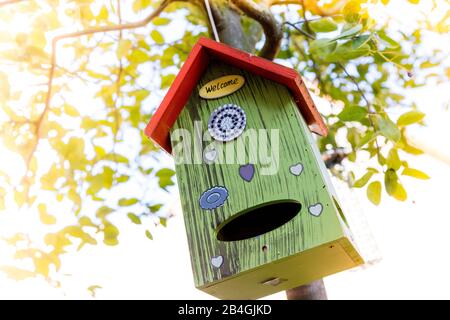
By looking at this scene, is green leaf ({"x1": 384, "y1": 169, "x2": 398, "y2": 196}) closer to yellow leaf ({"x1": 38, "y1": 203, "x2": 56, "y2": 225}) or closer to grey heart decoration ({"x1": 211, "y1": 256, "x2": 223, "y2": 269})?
grey heart decoration ({"x1": 211, "y1": 256, "x2": 223, "y2": 269})

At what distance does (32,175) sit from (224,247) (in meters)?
1.07

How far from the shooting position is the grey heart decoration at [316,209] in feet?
3.42

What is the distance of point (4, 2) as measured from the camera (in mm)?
1555

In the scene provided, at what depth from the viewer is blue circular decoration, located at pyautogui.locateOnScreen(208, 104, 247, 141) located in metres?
1.22

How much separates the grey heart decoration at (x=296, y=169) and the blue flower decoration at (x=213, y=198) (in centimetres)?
18

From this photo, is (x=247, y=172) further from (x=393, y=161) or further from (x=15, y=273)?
(x=15, y=273)

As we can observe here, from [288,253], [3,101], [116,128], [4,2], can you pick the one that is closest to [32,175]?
[3,101]

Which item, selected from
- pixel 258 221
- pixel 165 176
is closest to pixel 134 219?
pixel 165 176

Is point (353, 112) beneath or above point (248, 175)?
above

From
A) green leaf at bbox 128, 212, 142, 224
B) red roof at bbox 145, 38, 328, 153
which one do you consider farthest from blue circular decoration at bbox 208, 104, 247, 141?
green leaf at bbox 128, 212, 142, 224

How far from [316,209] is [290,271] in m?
0.18

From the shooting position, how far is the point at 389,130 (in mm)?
1110

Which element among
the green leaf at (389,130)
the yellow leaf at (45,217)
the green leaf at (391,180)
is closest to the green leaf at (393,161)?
the green leaf at (391,180)

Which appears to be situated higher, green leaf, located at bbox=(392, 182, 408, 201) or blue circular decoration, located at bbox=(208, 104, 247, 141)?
blue circular decoration, located at bbox=(208, 104, 247, 141)
